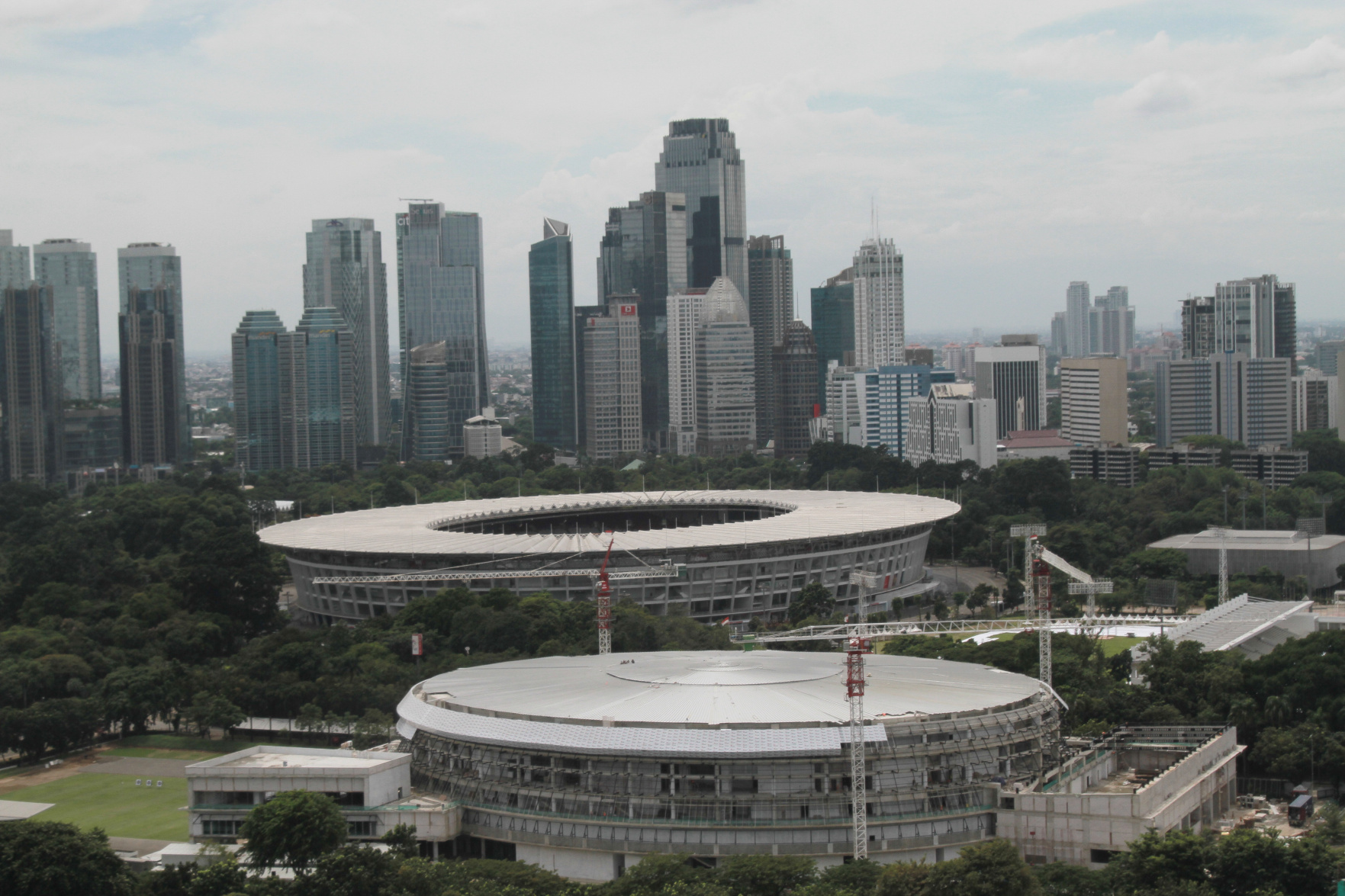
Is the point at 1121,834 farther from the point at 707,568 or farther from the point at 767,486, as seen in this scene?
the point at 767,486

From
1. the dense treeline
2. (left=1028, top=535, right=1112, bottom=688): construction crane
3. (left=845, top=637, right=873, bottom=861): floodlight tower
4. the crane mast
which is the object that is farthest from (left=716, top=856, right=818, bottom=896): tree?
the crane mast

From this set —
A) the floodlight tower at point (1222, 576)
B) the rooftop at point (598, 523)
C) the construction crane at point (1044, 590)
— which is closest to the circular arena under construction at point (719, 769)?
the construction crane at point (1044, 590)

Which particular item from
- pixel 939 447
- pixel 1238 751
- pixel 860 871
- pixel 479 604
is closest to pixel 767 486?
pixel 939 447

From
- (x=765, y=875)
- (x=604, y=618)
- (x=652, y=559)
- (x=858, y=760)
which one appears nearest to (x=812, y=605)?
(x=652, y=559)

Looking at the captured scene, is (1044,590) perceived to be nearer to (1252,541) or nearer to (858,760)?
(858,760)

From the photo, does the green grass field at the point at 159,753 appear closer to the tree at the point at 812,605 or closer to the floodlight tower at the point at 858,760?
the floodlight tower at the point at 858,760
